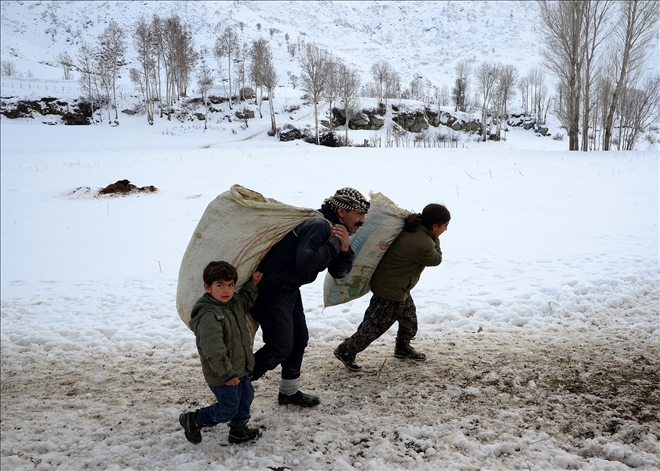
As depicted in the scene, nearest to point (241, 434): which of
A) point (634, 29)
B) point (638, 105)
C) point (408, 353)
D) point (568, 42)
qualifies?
point (408, 353)

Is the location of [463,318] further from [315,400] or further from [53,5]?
[53,5]

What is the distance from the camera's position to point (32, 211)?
1248 cm

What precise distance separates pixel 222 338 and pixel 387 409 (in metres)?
1.49

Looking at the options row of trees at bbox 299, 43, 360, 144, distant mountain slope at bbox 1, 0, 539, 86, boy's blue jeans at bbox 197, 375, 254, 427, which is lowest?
boy's blue jeans at bbox 197, 375, 254, 427

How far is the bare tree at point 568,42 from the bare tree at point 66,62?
51.8 metres

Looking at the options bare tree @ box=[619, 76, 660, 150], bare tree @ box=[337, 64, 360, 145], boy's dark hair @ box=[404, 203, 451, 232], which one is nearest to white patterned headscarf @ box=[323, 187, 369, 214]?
boy's dark hair @ box=[404, 203, 451, 232]

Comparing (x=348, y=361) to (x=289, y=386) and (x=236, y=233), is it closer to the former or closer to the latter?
(x=289, y=386)

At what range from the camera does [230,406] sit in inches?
111

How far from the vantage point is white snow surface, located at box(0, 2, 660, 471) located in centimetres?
297

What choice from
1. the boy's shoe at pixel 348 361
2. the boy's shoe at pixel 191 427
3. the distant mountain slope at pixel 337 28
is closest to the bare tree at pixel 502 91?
the distant mountain slope at pixel 337 28

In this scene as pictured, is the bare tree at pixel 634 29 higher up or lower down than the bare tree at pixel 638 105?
higher up

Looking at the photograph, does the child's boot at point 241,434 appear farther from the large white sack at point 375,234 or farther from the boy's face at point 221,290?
the large white sack at point 375,234

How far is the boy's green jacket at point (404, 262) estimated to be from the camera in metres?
3.62

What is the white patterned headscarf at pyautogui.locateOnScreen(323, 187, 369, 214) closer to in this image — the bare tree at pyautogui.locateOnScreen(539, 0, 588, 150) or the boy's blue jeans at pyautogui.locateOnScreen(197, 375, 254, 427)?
the boy's blue jeans at pyautogui.locateOnScreen(197, 375, 254, 427)
